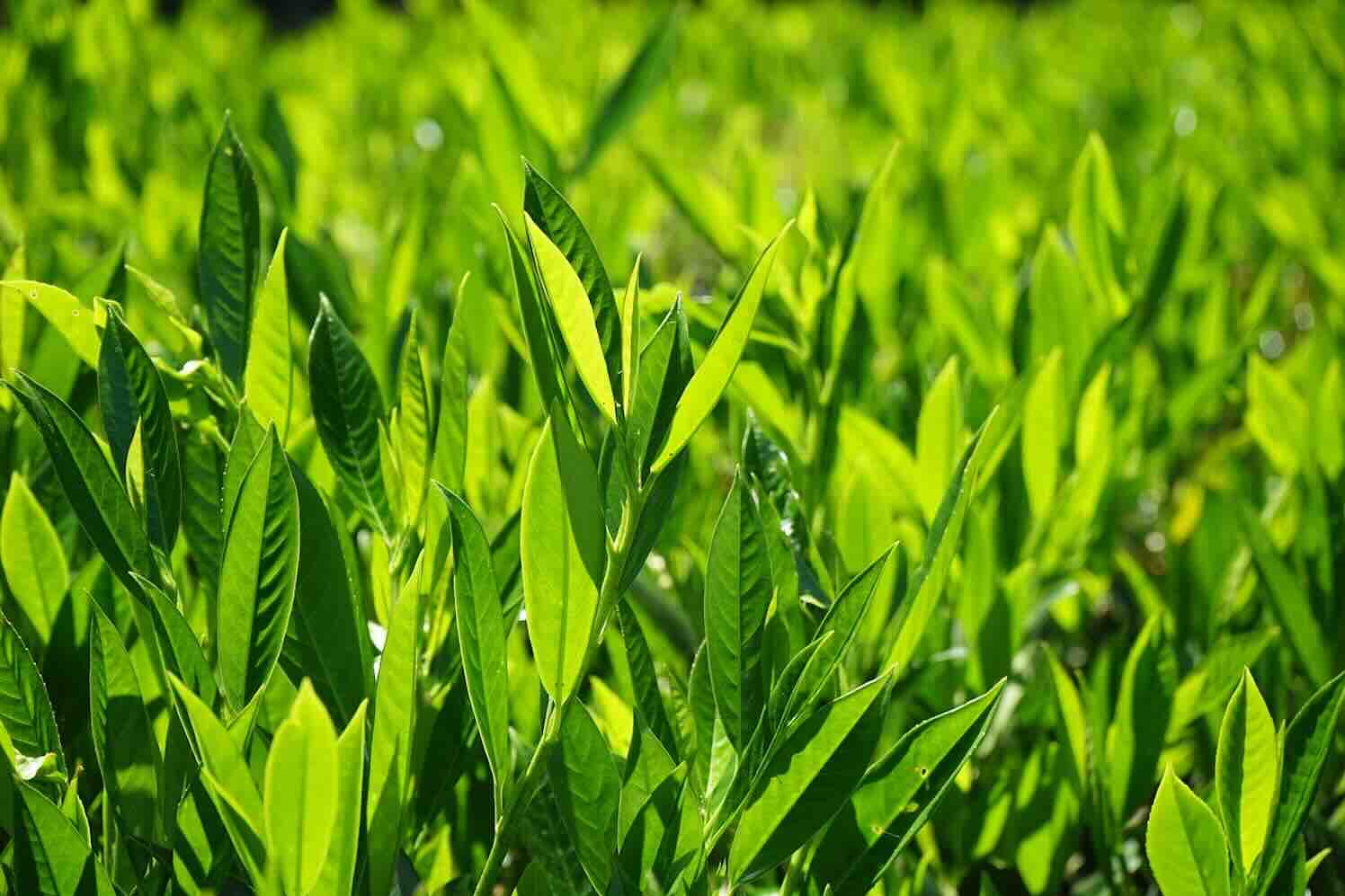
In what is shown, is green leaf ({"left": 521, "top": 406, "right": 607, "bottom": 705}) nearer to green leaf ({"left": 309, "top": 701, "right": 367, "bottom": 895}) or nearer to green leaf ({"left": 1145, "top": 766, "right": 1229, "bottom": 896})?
green leaf ({"left": 309, "top": 701, "right": 367, "bottom": 895})

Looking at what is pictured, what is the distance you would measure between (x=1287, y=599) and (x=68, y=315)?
3.45 ft

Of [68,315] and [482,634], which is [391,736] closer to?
[482,634]

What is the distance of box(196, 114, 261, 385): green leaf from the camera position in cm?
110

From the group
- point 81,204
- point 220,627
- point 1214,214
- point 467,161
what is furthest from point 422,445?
point 1214,214

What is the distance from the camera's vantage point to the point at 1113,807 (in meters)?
1.14

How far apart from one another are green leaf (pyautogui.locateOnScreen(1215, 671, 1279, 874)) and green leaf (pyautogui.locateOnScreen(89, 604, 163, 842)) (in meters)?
0.71

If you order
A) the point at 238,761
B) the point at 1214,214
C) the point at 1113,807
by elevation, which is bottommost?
the point at 1113,807

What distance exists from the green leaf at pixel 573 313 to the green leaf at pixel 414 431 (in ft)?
0.70

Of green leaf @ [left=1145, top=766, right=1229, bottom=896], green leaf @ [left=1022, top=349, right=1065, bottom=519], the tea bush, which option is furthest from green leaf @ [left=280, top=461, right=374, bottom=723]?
green leaf @ [left=1022, top=349, right=1065, bottom=519]

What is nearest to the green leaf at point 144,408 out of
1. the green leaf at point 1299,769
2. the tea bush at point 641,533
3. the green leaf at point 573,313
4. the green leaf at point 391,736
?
the tea bush at point 641,533

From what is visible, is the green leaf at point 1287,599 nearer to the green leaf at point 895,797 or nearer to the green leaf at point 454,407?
the green leaf at point 895,797

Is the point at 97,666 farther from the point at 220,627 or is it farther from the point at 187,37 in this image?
the point at 187,37

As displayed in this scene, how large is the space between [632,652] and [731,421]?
0.41m

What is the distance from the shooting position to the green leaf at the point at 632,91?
1653 mm
